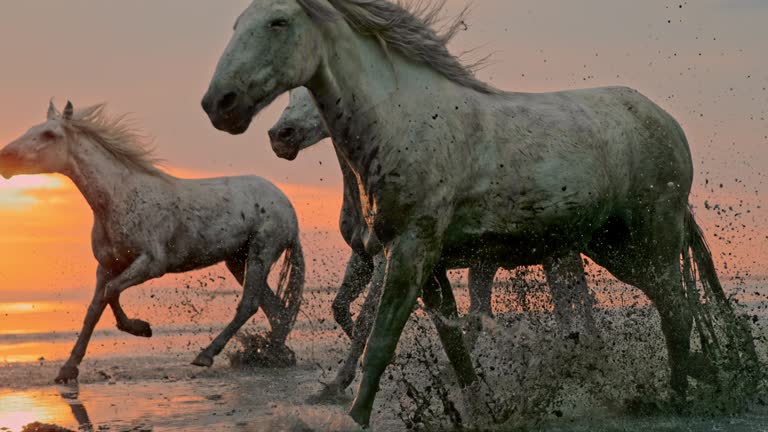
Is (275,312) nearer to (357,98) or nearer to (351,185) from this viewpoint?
(351,185)

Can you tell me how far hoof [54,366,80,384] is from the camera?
10.5 meters

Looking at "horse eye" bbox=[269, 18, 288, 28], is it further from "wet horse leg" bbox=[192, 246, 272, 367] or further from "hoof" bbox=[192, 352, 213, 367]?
"wet horse leg" bbox=[192, 246, 272, 367]

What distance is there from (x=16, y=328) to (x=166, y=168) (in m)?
7.16

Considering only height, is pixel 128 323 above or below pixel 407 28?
below

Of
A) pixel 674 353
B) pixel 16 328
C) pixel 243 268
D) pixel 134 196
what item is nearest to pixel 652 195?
pixel 674 353

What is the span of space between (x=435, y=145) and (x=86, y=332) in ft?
21.3

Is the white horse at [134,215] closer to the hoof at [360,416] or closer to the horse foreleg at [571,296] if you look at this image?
the horse foreleg at [571,296]

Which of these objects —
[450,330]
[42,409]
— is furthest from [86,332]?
[450,330]

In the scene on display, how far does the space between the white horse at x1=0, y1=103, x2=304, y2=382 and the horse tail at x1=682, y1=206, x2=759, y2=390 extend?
5.37 m

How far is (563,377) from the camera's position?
6.43m

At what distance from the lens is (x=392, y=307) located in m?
5.35

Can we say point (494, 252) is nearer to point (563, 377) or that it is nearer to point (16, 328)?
point (563, 377)

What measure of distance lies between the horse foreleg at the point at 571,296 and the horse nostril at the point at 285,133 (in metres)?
2.10

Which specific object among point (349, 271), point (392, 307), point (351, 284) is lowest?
point (351, 284)
